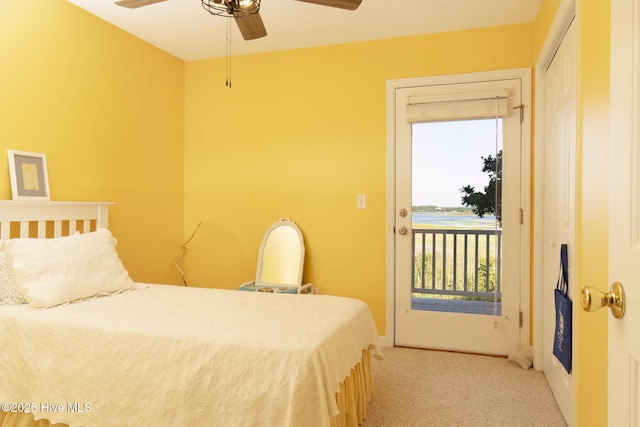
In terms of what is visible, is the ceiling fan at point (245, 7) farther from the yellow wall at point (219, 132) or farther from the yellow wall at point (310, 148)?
the yellow wall at point (310, 148)

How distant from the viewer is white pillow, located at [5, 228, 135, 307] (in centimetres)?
215

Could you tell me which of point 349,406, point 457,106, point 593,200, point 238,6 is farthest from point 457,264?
point 238,6

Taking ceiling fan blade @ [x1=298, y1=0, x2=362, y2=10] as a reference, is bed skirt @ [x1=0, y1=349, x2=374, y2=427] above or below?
below

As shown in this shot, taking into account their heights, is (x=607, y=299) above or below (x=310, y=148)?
below

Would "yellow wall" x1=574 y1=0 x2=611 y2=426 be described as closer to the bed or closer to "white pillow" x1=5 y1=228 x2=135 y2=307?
the bed

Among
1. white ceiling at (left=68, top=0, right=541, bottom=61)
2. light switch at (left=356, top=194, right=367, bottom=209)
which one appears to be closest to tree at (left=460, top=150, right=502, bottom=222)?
light switch at (left=356, top=194, right=367, bottom=209)

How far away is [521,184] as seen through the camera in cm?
316

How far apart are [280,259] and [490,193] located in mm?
1831

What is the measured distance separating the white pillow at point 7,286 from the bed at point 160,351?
11 millimetres

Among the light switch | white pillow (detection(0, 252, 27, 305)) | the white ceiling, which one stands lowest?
white pillow (detection(0, 252, 27, 305))

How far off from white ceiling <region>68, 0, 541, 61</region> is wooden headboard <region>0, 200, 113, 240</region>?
1439mm

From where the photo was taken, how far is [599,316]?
1.38 m

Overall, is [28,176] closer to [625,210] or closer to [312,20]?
[312,20]

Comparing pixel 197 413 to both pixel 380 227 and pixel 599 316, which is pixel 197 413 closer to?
pixel 599 316
